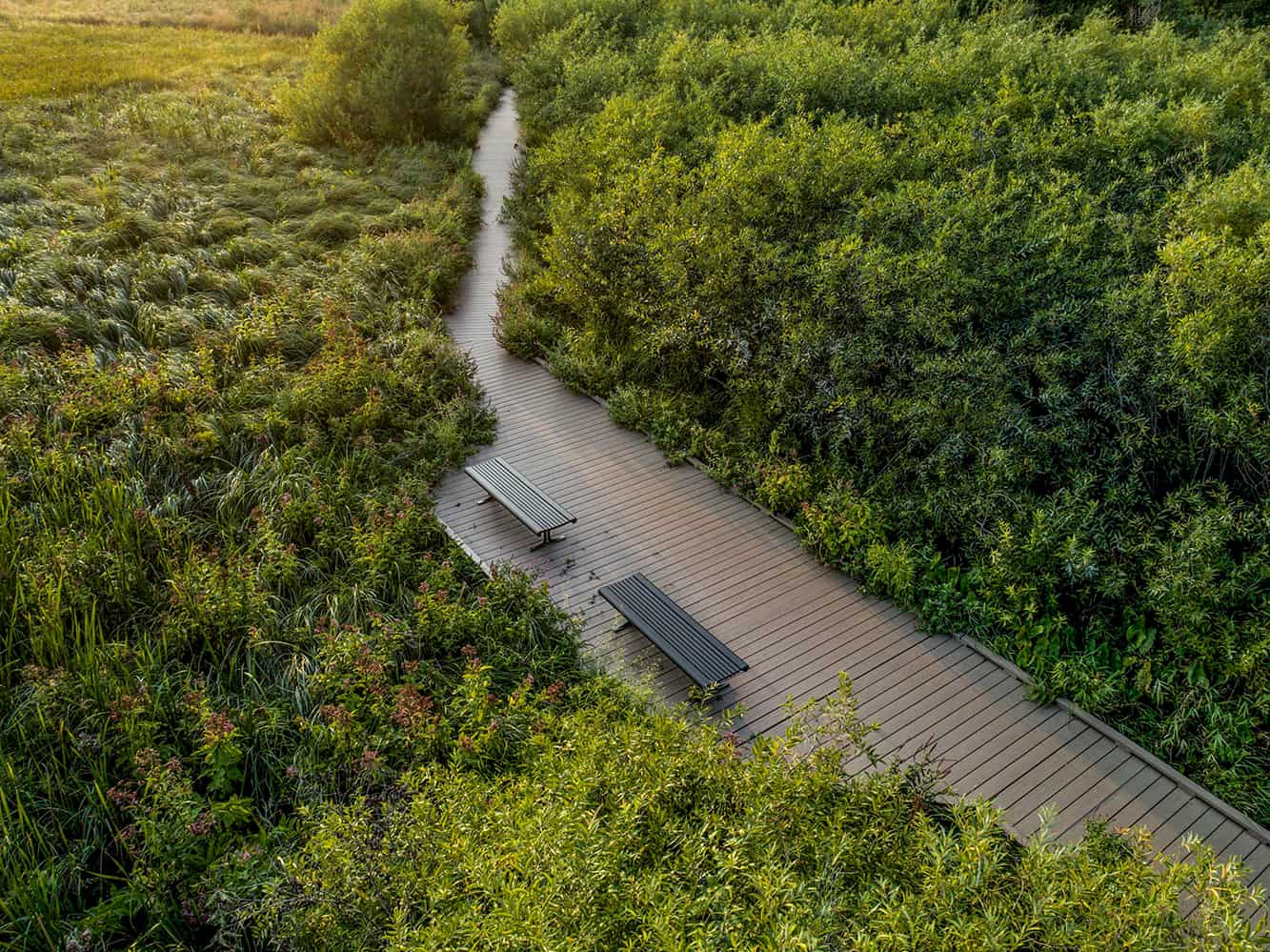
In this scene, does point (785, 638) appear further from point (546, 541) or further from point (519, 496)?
point (519, 496)

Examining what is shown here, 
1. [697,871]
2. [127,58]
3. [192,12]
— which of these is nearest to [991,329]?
[697,871]

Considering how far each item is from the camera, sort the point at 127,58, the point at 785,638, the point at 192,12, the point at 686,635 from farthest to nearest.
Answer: the point at 192,12, the point at 127,58, the point at 785,638, the point at 686,635

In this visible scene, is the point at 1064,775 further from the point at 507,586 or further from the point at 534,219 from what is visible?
the point at 534,219

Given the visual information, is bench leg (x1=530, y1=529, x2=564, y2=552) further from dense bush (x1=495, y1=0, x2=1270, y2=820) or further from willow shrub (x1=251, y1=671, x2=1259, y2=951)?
willow shrub (x1=251, y1=671, x2=1259, y2=951)

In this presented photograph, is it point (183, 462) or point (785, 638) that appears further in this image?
point (183, 462)

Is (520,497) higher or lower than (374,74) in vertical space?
lower

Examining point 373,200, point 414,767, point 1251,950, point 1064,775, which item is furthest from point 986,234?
point 373,200

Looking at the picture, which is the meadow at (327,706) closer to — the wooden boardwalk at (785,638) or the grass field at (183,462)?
the grass field at (183,462)

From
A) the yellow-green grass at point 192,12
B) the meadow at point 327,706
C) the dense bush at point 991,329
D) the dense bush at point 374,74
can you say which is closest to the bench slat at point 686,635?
the meadow at point 327,706
